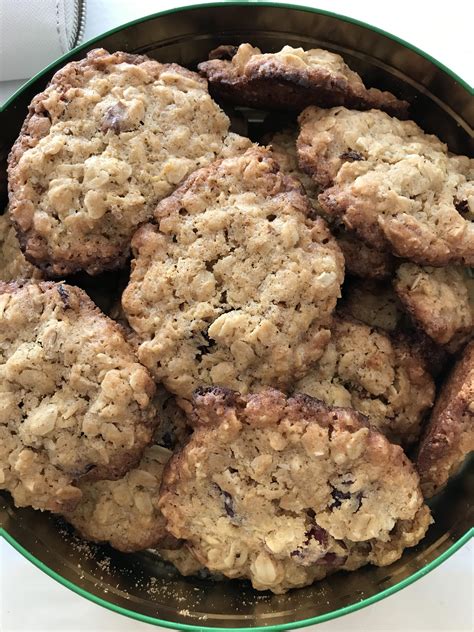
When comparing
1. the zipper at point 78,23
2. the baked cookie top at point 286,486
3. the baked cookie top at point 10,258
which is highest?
the zipper at point 78,23

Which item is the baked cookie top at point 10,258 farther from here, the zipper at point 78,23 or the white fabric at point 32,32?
the zipper at point 78,23

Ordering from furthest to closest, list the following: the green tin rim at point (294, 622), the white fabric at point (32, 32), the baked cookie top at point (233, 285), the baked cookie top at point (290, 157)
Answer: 1. the white fabric at point (32, 32)
2. the baked cookie top at point (290, 157)
3. the baked cookie top at point (233, 285)
4. the green tin rim at point (294, 622)

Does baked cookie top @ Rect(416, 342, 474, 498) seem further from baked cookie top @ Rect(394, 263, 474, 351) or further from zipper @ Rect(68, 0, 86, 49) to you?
zipper @ Rect(68, 0, 86, 49)

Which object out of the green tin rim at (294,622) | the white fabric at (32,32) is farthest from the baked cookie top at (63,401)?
the white fabric at (32,32)

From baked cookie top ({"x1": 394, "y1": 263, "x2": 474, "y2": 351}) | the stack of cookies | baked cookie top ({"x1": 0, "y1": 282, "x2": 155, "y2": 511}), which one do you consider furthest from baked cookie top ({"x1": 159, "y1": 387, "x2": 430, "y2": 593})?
baked cookie top ({"x1": 394, "y1": 263, "x2": 474, "y2": 351})

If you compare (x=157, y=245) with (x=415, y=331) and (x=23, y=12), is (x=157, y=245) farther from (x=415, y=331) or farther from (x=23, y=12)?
(x=23, y=12)

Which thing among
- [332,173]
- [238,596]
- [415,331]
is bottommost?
[238,596]

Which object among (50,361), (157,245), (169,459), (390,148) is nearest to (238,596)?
(169,459)

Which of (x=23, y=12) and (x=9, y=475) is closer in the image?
(x=9, y=475)

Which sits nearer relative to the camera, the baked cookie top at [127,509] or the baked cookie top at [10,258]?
the baked cookie top at [127,509]
